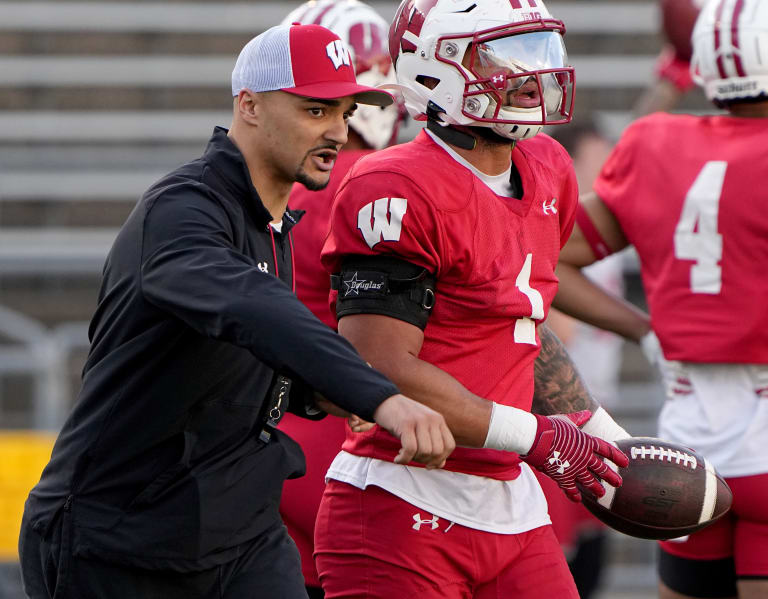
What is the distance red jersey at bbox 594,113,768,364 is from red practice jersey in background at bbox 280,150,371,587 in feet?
2.88

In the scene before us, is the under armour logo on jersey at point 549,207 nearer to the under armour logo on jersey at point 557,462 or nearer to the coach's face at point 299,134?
the coach's face at point 299,134

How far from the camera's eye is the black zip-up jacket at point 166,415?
9.66 ft

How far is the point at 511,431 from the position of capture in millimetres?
2943

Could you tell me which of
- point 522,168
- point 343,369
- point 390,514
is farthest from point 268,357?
point 522,168

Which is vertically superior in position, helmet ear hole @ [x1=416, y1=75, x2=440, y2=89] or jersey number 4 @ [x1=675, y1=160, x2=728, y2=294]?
helmet ear hole @ [x1=416, y1=75, x2=440, y2=89]

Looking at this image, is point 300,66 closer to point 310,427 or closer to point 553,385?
point 553,385

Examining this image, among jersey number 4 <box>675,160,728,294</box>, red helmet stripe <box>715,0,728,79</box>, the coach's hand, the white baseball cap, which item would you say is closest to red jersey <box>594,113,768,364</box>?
jersey number 4 <box>675,160,728,294</box>

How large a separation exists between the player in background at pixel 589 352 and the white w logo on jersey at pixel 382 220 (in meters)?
3.18

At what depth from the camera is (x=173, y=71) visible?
33.5 feet

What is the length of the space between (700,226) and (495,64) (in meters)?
1.02

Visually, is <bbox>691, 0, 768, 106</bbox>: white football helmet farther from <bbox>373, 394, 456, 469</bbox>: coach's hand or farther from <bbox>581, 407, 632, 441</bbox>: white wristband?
<bbox>373, 394, 456, 469</bbox>: coach's hand

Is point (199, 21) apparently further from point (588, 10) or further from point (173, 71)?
point (588, 10)

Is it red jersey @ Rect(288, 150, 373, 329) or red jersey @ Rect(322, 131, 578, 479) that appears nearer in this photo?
red jersey @ Rect(322, 131, 578, 479)

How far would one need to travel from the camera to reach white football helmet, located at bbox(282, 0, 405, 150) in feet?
14.0
